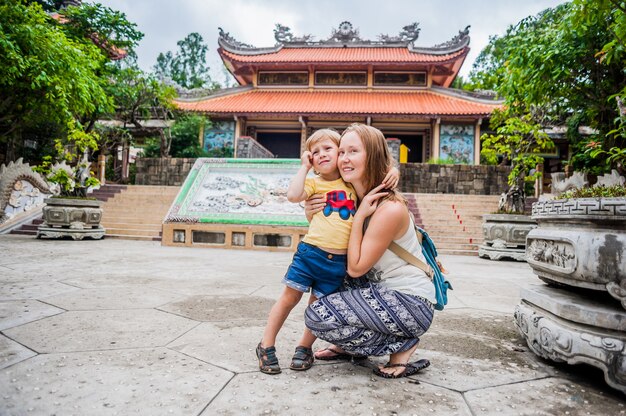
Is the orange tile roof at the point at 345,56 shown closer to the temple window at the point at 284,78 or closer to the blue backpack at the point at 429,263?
the temple window at the point at 284,78

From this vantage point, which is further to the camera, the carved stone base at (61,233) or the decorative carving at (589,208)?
the carved stone base at (61,233)

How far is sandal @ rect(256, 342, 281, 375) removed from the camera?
1.58 meters

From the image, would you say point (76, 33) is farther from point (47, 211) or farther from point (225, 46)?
point (225, 46)

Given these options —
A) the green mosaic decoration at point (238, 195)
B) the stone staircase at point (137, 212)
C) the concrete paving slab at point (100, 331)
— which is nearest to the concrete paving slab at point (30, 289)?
the concrete paving slab at point (100, 331)

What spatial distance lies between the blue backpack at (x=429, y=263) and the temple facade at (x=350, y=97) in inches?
488

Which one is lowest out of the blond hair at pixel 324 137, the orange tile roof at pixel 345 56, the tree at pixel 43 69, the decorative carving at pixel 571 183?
the blond hair at pixel 324 137

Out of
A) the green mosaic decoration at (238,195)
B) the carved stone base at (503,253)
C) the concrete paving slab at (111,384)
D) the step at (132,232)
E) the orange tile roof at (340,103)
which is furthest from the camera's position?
the orange tile roof at (340,103)

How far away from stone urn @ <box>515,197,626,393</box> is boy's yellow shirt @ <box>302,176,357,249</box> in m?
1.01

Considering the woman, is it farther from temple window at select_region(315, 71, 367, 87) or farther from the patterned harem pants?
temple window at select_region(315, 71, 367, 87)

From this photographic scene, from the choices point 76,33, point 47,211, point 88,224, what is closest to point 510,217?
point 88,224

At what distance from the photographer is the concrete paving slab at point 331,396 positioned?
1.29 metres

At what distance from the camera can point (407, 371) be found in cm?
161

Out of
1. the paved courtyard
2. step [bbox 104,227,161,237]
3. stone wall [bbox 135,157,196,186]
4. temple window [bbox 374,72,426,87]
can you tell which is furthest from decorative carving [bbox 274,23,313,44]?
the paved courtyard

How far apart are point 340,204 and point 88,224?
7405mm
